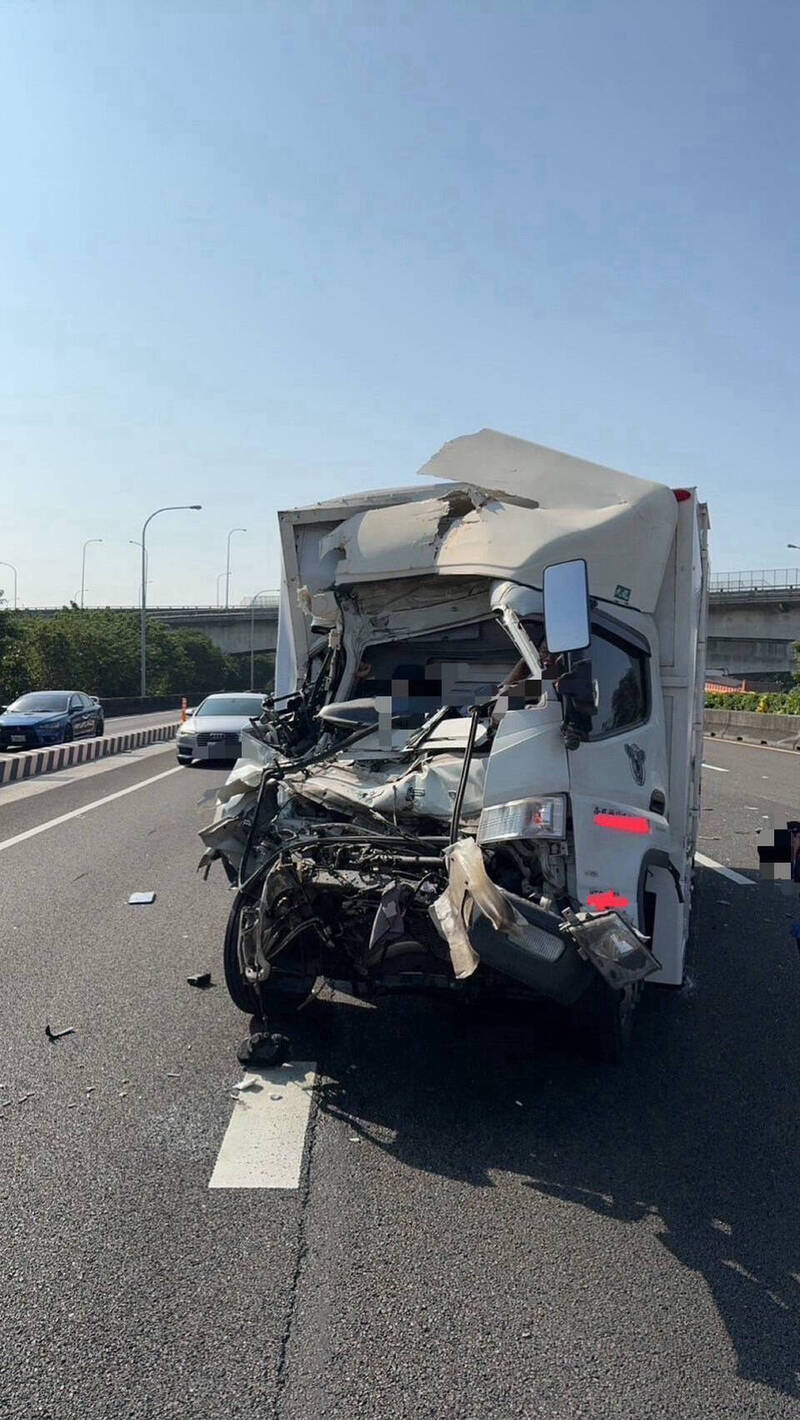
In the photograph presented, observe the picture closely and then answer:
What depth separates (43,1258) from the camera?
12.4ft

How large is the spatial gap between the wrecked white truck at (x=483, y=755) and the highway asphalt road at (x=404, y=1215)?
19.7 inches

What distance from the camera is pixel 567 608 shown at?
16.9 ft

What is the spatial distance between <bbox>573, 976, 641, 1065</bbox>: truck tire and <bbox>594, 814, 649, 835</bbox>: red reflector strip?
0.64 meters

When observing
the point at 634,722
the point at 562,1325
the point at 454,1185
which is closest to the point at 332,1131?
the point at 454,1185

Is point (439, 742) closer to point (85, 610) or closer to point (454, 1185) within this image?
point (454, 1185)

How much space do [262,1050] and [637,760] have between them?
7.33 feet

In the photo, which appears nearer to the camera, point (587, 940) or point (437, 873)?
point (587, 940)

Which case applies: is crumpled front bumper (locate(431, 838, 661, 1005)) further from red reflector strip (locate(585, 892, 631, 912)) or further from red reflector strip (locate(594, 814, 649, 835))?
red reflector strip (locate(594, 814, 649, 835))

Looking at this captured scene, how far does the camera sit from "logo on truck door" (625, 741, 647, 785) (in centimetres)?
561

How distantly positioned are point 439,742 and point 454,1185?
216 centimetres

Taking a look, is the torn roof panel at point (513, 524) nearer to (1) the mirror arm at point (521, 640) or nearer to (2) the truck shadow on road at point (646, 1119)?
(1) the mirror arm at point (521, 640)

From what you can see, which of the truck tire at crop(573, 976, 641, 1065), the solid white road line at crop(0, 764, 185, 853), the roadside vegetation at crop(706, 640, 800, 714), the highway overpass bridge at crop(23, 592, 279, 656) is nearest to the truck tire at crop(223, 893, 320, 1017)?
the truck tire at crop(573, 976, 641, 1065)

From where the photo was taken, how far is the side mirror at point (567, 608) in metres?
5.07

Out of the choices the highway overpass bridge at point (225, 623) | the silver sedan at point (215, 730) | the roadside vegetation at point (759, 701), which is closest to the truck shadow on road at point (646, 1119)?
the silver sedan at point (215, 730)
